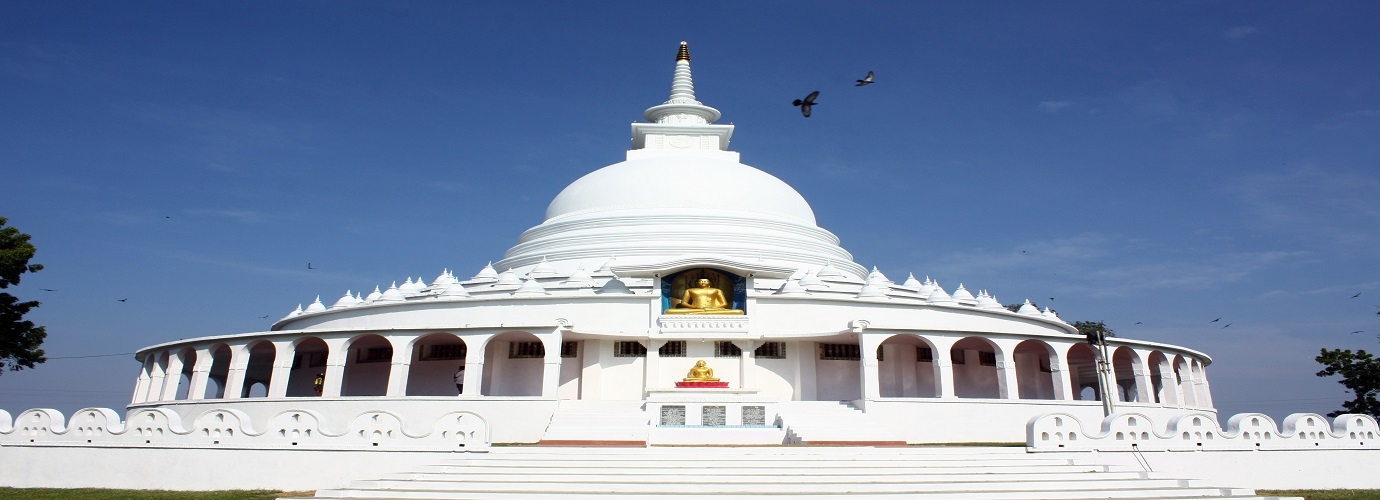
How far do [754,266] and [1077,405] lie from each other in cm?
938

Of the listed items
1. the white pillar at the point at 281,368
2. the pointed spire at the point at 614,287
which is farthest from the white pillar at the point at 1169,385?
the white pillar at the point at 281,368

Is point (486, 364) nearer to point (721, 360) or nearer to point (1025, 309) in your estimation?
point (721, 360)

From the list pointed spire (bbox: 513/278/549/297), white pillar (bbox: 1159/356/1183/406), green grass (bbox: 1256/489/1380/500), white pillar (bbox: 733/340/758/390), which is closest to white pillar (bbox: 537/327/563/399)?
pointed spire (bbox: 513/278/549/297)

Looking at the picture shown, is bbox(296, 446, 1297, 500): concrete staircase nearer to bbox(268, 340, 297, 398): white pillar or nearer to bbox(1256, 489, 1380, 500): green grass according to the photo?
bbox(1256, 489, 1380, 500): green grass

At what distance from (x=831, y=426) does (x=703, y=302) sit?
6442 millimetres

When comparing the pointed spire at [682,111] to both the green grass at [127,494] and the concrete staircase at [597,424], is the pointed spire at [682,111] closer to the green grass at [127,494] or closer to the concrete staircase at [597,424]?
the concrete staircase at [597,424]

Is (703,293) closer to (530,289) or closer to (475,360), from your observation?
(530,289)

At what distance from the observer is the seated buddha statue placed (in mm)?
25016

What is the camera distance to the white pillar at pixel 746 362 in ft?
80.1

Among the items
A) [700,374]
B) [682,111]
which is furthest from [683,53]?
[700,374]

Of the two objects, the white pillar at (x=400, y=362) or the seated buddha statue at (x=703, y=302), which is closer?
the white pillar at (x=400, y=362)

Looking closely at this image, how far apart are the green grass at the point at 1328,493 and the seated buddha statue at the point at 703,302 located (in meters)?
13.6

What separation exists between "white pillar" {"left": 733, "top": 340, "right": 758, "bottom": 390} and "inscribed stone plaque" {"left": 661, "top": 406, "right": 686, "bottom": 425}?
372 centimetres

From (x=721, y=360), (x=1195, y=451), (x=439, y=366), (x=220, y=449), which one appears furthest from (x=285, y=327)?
(x=1195, y=451)
